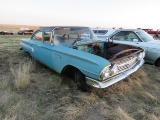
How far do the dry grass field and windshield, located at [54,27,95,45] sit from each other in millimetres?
989

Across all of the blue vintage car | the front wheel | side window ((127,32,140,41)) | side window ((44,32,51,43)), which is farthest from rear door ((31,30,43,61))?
side window ((127,32,140,41))

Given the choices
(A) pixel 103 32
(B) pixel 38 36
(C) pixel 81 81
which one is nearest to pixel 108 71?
(C) pixel 81 81

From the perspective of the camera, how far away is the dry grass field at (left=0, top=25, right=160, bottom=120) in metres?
2.99

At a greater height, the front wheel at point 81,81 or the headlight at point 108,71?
the headlight at point 108,71

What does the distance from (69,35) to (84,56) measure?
1420 mm

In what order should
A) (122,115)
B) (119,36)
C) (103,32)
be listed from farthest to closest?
(103,32), (119,36), (122,115)

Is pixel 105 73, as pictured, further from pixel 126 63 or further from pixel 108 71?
pixel 126 63

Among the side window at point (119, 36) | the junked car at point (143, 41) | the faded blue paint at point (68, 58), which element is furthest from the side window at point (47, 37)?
the side window at point (119, 36)

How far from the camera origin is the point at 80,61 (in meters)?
3.51

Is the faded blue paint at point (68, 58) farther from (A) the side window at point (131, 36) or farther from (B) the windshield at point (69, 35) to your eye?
(A) the side window at point (131, 36)

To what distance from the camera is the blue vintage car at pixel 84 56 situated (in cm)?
327

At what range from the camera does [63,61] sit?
400cm

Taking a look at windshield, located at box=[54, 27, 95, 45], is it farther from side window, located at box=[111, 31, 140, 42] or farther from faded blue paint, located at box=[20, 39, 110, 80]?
side window, located at box=[111, 31, 140, 42]

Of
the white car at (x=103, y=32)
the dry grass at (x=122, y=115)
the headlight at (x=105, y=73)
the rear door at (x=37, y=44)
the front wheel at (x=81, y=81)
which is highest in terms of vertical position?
the white car at (x=103, y=32)
